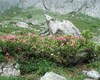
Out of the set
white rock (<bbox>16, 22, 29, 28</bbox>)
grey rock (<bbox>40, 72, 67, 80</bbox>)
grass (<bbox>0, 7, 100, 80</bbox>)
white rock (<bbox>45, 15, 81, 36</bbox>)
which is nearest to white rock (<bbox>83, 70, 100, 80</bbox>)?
grey rock (<bbox>40, 72, 67, 80</bbox>)

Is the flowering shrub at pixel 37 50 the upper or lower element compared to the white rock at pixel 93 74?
upper

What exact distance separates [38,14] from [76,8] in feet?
16.5

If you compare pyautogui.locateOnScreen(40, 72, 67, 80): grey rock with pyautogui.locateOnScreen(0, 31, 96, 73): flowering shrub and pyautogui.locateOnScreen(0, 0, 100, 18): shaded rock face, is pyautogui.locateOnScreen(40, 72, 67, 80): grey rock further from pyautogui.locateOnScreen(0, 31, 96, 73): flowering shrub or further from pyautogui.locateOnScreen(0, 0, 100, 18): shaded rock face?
pyautogui.locateOnScreen(0, 0, 100, 18): shaded rock face

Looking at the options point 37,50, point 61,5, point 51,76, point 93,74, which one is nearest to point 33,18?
point 61,5

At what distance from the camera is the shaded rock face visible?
39.6 meters

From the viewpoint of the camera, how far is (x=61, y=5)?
40188 millimetres

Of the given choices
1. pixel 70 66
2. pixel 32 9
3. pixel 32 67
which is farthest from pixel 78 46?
pixel 32 9

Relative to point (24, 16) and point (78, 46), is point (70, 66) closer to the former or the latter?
point (78, 46)

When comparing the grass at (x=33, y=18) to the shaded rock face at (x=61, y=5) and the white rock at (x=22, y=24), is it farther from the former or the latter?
the shaded rock face at (x=61, y=5)

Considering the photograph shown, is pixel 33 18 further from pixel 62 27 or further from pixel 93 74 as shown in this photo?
pixel 93 74

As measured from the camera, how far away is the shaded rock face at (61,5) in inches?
1559

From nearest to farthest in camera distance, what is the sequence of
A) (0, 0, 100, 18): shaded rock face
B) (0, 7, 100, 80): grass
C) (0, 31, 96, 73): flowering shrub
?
1. (0, 31, 96, 73): flowering shrub
2. (0, 7, 100, 80): grass
3. (0, 0, 100, 18): shaded rock face

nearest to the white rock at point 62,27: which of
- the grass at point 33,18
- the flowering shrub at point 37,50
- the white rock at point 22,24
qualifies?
the grass at point 33,18

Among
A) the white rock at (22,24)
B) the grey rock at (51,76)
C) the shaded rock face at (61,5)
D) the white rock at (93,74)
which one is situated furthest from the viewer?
the shaded rock face at (61,5)
